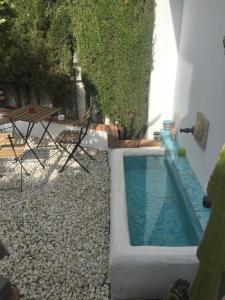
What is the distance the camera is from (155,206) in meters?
4.61

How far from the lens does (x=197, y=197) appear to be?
14.2 feet

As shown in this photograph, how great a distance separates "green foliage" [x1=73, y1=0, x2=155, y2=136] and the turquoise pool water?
5.30 ft

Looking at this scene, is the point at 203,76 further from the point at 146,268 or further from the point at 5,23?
the point at 5,23

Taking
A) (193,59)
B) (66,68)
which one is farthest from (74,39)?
(193,59)

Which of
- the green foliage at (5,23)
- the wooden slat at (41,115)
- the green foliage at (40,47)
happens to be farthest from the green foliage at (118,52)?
the green foliage at (5,23)

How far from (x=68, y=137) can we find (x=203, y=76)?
312cm

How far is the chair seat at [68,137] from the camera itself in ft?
19.8

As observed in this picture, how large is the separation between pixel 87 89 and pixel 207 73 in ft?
12.1

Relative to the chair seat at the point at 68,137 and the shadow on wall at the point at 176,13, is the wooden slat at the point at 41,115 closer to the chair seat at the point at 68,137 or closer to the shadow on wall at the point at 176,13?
the chair seat at the point at 68,137

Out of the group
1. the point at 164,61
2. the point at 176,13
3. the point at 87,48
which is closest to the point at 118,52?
the point at 87,48

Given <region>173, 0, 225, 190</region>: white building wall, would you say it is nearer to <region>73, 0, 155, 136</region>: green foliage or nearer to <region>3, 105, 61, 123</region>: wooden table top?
<region>73, 0, 155, 136</region>: green foliage

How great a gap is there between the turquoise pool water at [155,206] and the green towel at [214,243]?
88.2 inches

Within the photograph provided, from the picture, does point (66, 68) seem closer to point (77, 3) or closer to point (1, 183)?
point (77, 3)

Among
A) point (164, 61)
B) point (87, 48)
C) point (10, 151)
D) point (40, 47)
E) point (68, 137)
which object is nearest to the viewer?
point (10, 151)
